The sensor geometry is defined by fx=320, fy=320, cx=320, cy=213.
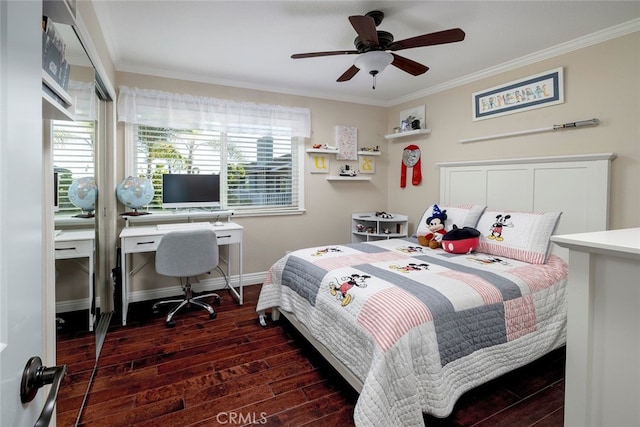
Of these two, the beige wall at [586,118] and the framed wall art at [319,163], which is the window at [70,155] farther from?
the beige wall at [586,118]

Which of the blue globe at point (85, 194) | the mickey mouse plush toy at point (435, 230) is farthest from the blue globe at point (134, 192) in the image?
the mickey mouse plush toy at point (435, 230)

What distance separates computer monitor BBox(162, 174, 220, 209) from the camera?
325 cm

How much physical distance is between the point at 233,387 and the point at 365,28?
234cm

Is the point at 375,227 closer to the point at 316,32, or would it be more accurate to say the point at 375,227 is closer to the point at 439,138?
the point at 439,138

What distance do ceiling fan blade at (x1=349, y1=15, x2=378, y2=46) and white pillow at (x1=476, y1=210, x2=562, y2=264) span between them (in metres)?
1.80

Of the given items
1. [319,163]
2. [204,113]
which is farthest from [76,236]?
[319,163]

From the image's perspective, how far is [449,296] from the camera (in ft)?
5.67

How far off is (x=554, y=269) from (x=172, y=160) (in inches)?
142

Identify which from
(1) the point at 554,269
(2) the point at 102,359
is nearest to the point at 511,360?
(1) the point at 554,269

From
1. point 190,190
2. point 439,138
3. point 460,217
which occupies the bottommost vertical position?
point 460,217

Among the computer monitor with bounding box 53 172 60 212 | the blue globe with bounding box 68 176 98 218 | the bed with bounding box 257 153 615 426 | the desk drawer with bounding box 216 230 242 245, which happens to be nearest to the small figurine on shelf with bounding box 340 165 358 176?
the bed with bounding box 257 153 615 426

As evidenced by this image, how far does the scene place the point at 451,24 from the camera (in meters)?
2.44

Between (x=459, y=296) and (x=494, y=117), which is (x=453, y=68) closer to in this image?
(x=494, y=117)

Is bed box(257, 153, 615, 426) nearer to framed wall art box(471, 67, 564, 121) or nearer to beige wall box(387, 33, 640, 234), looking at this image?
beige wall box(387, 33, 640, 234)
